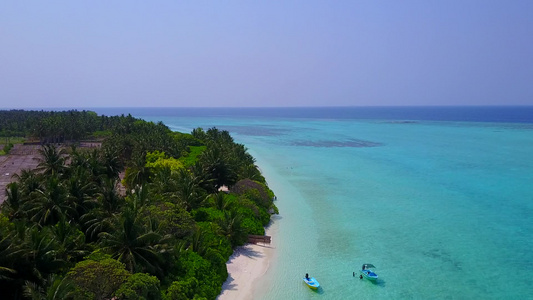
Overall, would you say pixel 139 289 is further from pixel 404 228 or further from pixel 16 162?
pixel 16 162

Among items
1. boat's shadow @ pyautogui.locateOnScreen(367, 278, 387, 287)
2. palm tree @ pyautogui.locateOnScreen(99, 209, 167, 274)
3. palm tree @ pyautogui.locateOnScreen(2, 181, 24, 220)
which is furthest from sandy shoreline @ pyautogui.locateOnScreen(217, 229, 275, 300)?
palm tree @ pyautogui.locateOnScreen(2, 181, 24, 220)

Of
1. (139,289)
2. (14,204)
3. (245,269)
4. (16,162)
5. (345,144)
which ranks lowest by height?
(245,269)

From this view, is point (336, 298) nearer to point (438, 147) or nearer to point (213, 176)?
point (213, 176)

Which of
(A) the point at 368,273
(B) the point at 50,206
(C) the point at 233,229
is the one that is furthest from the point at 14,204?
(A) the point at 368,273

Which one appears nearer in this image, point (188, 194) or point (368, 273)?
point (368, 273)

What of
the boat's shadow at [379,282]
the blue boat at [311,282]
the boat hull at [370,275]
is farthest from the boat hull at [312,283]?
the boat's shadow at [379,282]

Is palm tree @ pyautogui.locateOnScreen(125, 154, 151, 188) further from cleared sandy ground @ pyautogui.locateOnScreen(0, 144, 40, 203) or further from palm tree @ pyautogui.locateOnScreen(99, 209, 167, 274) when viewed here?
palm tree @ pyautogui.locateOnScreen(99, 209, 167, 274)

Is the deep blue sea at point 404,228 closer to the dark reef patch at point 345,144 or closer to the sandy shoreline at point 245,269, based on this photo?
the sandy shoreline at point 245,269
